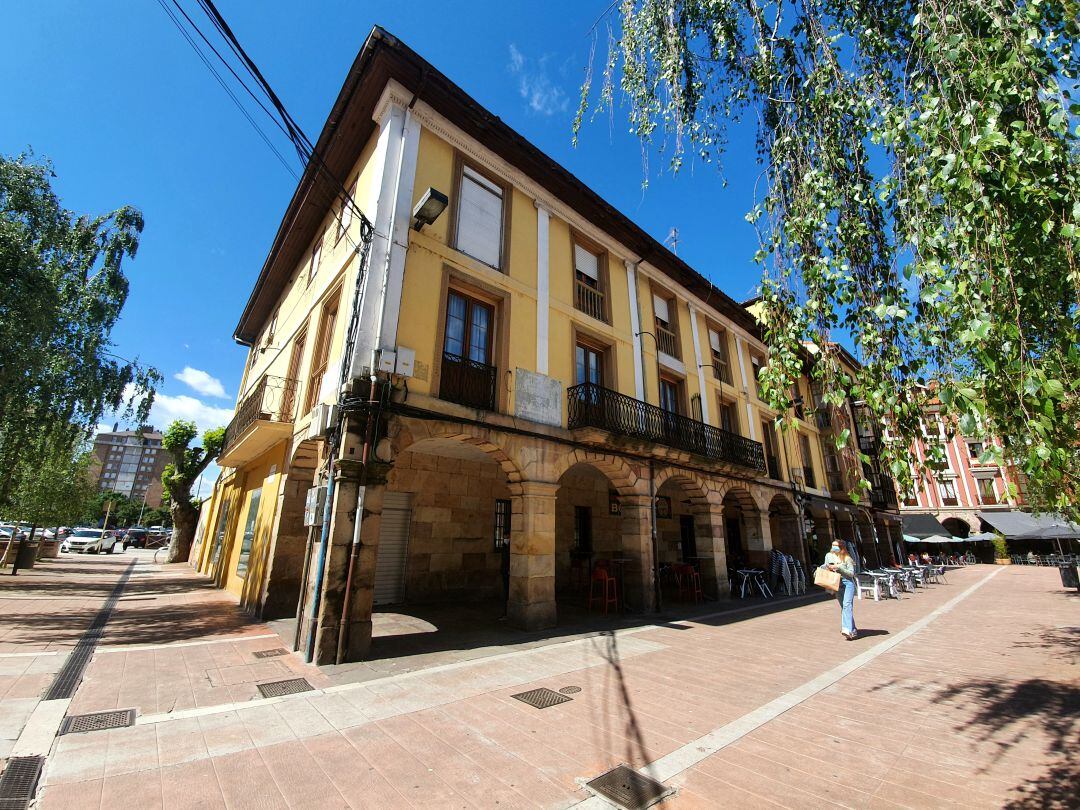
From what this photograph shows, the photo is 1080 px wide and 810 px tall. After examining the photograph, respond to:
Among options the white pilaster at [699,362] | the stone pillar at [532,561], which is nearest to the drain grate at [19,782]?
the stone pillar at [532,561]

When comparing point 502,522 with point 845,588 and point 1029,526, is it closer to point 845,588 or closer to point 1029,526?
point 845,588

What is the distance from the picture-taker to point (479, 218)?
9.01 metres

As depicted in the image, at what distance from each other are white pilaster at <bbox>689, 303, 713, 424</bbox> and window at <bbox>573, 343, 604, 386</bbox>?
161 inches

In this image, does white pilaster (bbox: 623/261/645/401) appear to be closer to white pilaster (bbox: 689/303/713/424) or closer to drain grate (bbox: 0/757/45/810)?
white pilaster (bbox: 689/303/713/424)

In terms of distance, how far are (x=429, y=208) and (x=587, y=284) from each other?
5.19 meters

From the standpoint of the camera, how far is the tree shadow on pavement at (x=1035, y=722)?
9.21 feet

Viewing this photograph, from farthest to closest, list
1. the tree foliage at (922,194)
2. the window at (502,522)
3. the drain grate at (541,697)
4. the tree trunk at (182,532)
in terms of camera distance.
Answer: the tree trunk at (182,532), the window at (502,522), the drain grate at (541,697), the tree foliage at (922,194)

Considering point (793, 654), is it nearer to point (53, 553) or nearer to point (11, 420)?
point (11, 420)

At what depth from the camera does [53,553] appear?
22969 mm

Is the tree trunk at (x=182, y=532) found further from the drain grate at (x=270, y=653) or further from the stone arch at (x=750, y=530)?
the stone arch at (x=750, y=530)

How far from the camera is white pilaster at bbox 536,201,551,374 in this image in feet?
29.9

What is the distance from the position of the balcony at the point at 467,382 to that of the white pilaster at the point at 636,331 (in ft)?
14.2

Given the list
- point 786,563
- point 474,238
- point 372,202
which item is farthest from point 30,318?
point 786,563

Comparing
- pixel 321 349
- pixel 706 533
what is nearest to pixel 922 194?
pixel 321 349
